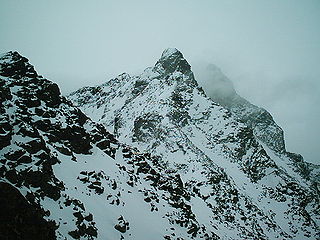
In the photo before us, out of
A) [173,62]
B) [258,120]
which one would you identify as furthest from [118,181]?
[258,120]

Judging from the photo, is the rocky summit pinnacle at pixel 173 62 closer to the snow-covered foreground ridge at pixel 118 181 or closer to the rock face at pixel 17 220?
the snow-covered foreground ridge at pixel 118 181

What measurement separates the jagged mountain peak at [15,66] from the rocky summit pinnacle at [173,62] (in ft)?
296

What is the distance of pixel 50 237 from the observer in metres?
9.44

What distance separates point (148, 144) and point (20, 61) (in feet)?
138

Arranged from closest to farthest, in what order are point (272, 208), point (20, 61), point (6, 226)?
1. point (6, 226)
2. point (20, 61)
3. point (272, 208)

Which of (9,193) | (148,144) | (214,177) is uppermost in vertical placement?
(148,144)

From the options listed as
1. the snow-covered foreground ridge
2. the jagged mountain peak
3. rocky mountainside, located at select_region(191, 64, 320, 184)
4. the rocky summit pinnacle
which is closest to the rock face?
the snow-covered foreground ridge

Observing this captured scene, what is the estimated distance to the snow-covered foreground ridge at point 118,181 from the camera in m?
14.5

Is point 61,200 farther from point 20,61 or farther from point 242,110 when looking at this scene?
point 242,110

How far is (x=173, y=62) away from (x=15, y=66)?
9667 cm

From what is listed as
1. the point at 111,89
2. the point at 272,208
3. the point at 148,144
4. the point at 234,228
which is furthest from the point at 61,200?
the point at 111,89

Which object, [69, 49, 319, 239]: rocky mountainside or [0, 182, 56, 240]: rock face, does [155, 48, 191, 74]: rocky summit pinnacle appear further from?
[0, 182, 56, 240]: rock face

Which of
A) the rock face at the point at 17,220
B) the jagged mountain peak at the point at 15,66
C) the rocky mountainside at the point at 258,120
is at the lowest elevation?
the rock face at the point at 17,220

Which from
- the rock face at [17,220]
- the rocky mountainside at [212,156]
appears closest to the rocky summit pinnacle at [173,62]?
the rocky mountainside at [212,156]
